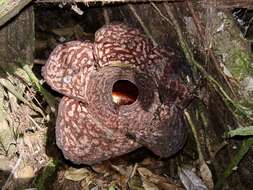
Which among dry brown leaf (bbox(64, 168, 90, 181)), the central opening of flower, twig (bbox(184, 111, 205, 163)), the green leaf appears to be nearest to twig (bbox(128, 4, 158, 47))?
the central opening of flower

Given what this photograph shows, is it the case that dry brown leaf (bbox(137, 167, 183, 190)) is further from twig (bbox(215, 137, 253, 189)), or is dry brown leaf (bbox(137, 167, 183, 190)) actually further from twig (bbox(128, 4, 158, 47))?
twig (bbox(128, 4, 158, 47))

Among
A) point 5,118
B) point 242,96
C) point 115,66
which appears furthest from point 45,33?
point 242,96

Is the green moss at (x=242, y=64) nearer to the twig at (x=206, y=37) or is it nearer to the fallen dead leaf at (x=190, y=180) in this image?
the twig at (x=206, y=37)

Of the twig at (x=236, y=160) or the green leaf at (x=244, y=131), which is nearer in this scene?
the green leaf at (x=244, y=131)

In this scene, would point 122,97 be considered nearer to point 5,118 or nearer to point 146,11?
point 146,11

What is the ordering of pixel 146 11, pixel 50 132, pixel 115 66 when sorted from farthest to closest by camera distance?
1. pixel 50 132
2. pixel 146 11
3. pixel 115 66

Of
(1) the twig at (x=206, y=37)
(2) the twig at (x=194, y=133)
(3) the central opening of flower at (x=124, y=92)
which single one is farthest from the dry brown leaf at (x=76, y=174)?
(1) the twig at (x=206, y=37)
